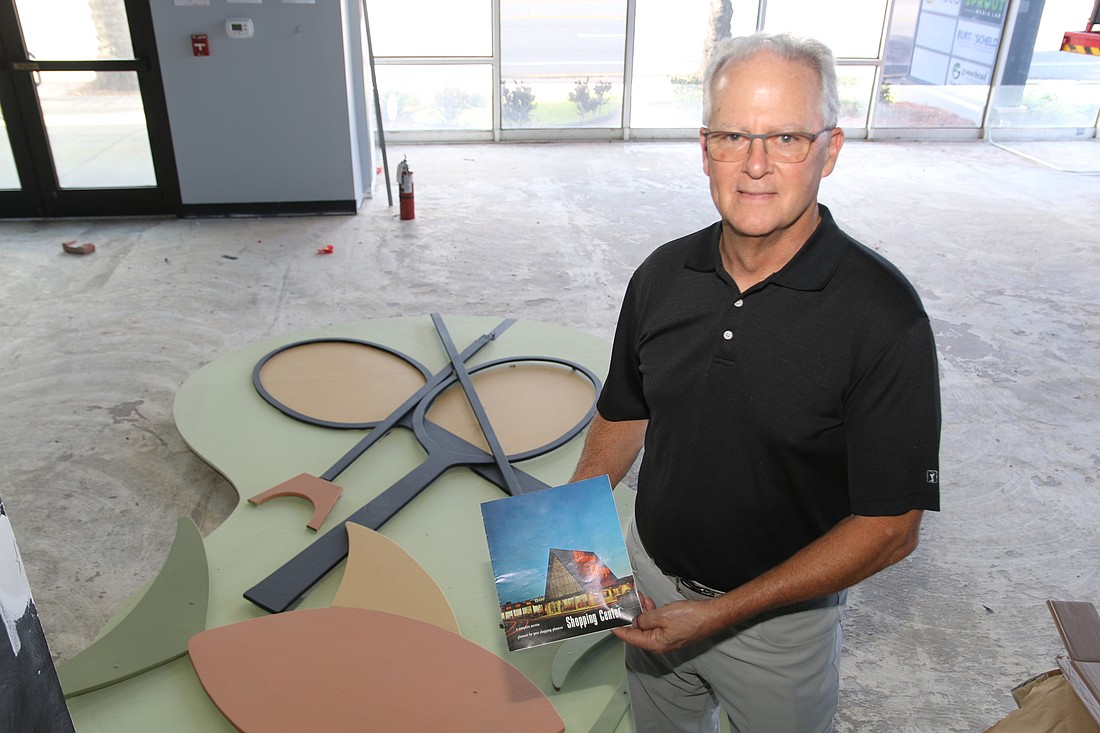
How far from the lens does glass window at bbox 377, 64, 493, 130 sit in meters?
8.52

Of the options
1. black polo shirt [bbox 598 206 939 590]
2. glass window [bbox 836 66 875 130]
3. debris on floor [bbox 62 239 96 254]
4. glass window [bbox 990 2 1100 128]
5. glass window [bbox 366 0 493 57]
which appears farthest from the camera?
glass window [bbox 836 66 875 130]

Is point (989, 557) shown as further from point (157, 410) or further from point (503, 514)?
point (157, 410)

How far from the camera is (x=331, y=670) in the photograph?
2055mm

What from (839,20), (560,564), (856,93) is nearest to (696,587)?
(560,564)

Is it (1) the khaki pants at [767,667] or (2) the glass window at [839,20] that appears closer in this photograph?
(1) the khaki pants at [767,667]

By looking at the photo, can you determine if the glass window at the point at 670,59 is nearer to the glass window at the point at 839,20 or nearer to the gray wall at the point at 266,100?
the glass window at the point at 839,20

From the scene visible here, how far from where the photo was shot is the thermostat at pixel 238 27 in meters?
5.82

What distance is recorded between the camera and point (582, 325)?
462 centimetres

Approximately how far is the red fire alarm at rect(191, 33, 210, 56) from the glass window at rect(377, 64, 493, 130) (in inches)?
110

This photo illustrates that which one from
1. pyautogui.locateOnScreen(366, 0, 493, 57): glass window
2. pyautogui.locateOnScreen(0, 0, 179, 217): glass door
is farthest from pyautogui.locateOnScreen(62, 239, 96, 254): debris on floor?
pyautogui.locateOnScreen(366, 0, 493, 57): glass window

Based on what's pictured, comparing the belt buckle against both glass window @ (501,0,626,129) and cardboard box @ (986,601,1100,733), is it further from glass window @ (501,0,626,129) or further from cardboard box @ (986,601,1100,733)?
glass window @ (501,0,626,129)

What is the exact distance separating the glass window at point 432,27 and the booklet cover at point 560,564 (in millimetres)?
7741

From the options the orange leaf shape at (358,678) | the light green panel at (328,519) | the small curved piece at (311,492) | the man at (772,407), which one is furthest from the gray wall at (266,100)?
the man at (772,407)

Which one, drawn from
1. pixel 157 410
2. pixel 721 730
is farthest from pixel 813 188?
pixel 157 410
